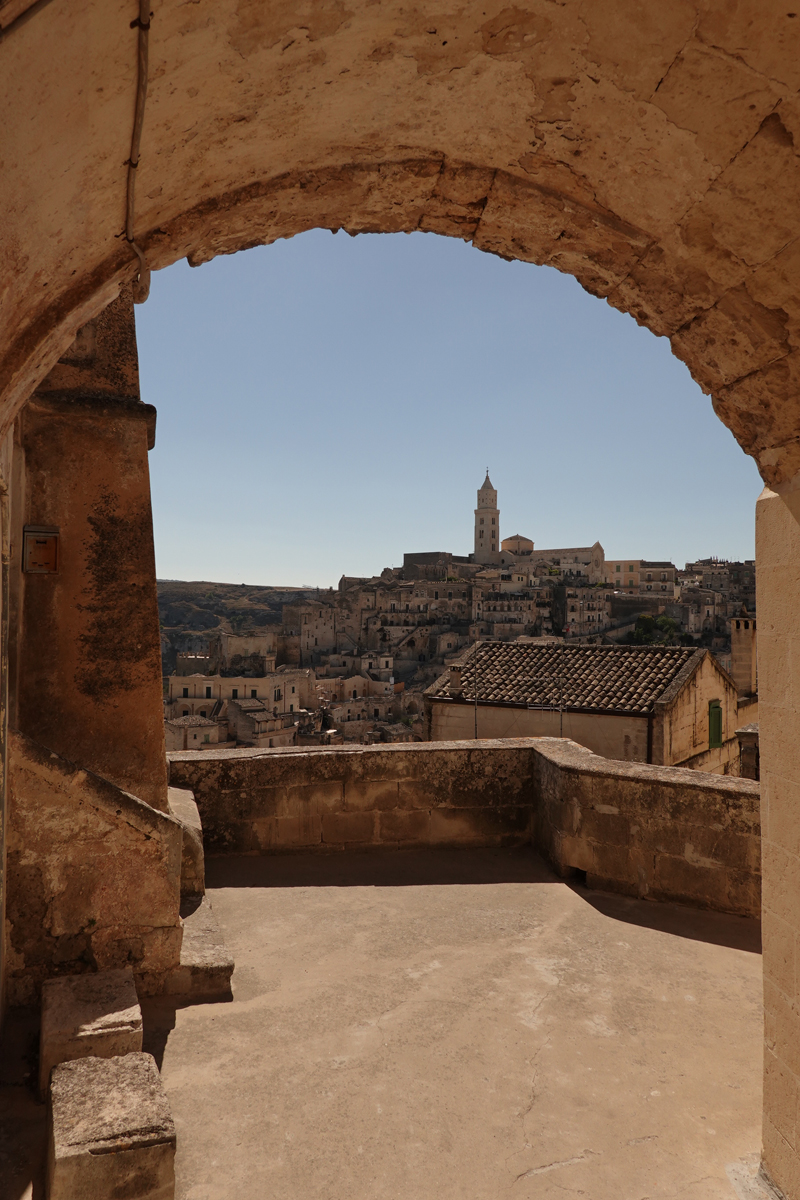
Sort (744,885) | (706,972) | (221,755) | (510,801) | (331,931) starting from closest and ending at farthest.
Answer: (706,972) < (331,931) < (744,885) < (221,755) < (510,801)

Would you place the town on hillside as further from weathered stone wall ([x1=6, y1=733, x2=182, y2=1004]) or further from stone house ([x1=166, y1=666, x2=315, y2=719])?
weathered stone wall ([x1=6, y1=733, x2=182, y2=1004])

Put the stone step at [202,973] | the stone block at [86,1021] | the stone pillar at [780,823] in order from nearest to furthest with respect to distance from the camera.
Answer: the stone pillar at [780,823], the stone block at [86,1021], the stone step at [202,973]

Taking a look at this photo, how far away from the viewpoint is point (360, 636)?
92.4m

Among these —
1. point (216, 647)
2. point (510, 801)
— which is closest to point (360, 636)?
point (216, 647)

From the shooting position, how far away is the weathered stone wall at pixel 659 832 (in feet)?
17.0

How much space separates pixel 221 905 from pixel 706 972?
3.25m

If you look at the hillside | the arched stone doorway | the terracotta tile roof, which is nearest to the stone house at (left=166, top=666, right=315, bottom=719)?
the hillside

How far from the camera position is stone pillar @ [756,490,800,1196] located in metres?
2.53

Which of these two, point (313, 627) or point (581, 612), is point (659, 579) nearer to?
point (581, 612)

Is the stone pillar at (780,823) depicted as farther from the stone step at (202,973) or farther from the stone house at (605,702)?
the stone house at (605,702)

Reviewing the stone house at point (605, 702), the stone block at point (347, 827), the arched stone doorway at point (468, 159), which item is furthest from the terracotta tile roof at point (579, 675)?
the arched stone doorway at point (468, 159)

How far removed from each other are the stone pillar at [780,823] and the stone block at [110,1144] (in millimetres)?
2160

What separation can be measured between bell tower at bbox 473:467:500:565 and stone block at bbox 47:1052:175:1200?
387 ft

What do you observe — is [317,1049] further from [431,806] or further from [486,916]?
[431,806]
